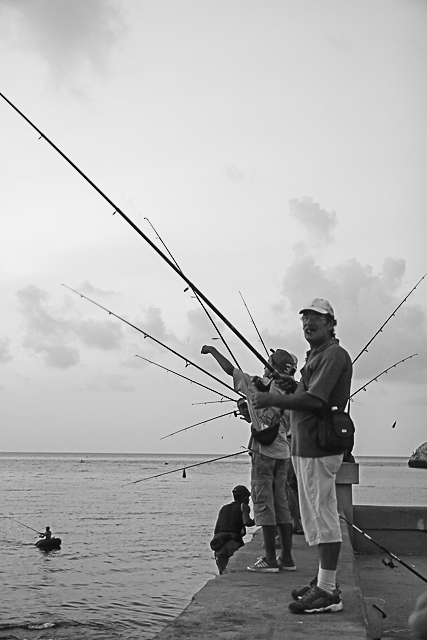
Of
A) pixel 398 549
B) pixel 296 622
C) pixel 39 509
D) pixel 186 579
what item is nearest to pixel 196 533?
pixel 186 579

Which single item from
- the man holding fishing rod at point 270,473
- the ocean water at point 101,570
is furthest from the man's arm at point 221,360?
the ocean water at point 101,570

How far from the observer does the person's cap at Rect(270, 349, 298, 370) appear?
5652 mm

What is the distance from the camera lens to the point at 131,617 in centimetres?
1145

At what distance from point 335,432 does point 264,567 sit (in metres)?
1.84

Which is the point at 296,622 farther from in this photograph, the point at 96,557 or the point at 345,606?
the point at 96,557

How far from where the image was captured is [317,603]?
160 inches

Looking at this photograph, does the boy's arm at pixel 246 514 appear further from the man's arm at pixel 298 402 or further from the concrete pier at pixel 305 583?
the man's arm at pixel 298 402

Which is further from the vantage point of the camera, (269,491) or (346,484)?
(346,484)

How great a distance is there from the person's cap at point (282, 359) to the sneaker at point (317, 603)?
189cm

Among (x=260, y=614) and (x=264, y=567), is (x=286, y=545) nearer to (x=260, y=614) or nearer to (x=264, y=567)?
(x=264, y=567)

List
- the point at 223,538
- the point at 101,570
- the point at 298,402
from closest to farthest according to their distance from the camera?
1. the point at 298,402
2. the point at 223,538
3. the point at 101,570

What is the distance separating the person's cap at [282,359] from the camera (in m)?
5.65

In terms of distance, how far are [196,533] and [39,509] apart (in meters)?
12.2

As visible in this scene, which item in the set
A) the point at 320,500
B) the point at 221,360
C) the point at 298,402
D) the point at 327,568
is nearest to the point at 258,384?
the point at 221,360
